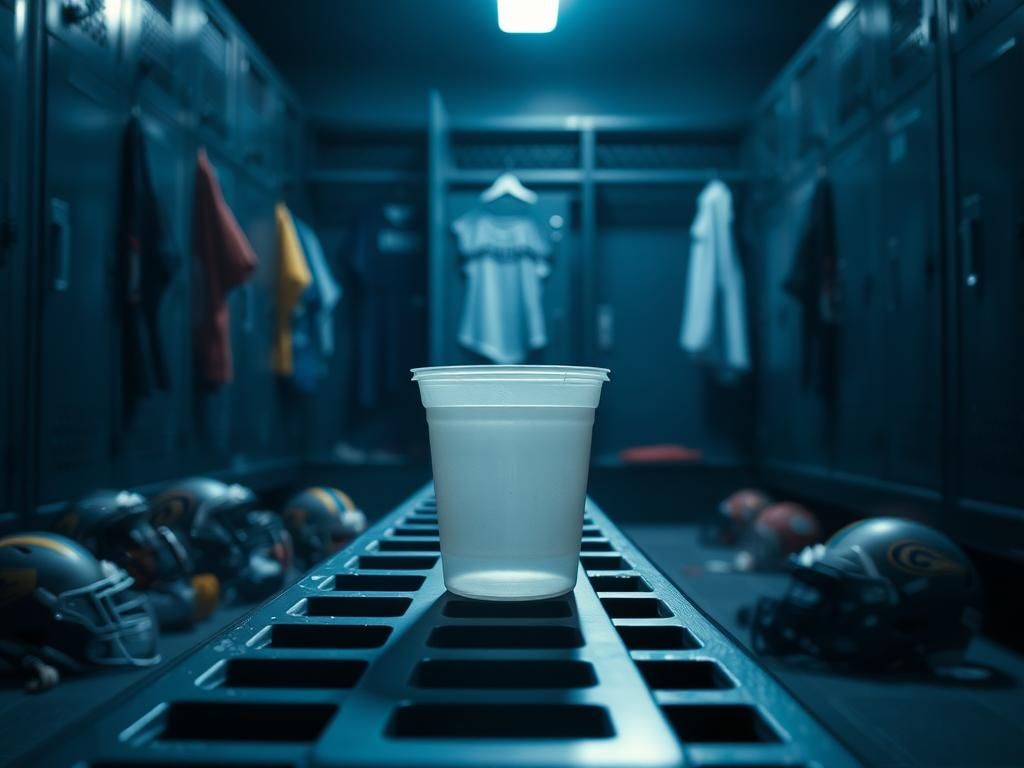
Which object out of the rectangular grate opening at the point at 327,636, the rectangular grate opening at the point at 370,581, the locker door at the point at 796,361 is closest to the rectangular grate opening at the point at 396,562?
the rectangular grate opening at the point at 370,581

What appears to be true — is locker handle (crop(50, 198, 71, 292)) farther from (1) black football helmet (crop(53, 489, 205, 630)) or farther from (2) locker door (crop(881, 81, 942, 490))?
(2) locker door (crop(881, 81, 942, 490))

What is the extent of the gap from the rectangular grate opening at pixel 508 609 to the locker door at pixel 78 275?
193 centimetres

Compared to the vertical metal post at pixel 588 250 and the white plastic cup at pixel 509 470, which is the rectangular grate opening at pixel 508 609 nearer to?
the white plastic cup at pixel 509 470

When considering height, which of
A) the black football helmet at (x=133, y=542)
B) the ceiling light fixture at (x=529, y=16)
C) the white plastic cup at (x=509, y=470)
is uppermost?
the ceiling light fixture at (x=529, y=16)

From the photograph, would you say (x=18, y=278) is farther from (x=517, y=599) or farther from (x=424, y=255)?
(x=424, y=255)

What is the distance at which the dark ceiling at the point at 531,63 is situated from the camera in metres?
4.36

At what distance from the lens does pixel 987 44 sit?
208cm

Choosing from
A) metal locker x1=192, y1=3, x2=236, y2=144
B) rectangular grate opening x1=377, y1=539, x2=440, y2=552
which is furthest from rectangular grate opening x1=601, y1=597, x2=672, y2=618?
metal locker x1=192, y1=3, x2=236, y2=144

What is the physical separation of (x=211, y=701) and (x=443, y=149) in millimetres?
4108

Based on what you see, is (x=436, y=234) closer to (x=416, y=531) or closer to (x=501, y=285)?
(x=501, y=285)

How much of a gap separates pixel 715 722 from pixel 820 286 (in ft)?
10.1

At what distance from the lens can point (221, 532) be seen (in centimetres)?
239

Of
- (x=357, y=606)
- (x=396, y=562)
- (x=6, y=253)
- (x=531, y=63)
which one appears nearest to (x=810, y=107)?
(x=531, y=63)

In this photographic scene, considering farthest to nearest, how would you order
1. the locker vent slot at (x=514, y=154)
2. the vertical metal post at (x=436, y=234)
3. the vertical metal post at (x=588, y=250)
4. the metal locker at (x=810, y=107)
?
the locker vent slot at (x=514, y=154), the vertical metal post at (x=588, y=250), the vertical metal post at (x=436, y=234), the metal locker at (x=810, y=107)
